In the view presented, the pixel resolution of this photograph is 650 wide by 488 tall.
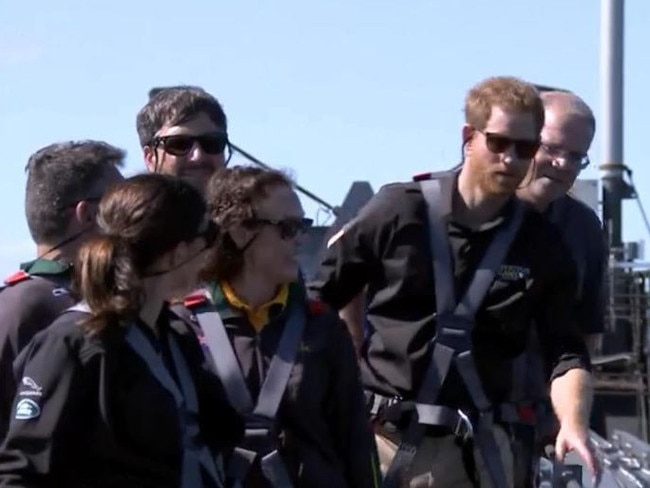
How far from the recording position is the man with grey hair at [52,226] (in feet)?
16.9

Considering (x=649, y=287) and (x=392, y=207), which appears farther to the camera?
(x=649, y=287)

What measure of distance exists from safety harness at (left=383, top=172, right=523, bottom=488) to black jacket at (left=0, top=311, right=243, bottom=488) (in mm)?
1530

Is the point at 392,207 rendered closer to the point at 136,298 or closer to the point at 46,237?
the point at 46,237

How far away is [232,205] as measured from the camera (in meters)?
5.40

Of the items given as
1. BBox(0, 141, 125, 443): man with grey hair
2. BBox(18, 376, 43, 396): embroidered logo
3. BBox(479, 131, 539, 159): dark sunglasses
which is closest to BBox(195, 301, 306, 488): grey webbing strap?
BBox(0, 141, 125, 443): man with grey hair

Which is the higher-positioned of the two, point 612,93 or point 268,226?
point 268,226

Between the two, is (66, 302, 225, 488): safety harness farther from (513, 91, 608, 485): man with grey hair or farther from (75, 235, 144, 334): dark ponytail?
(513, 91, 608, 485): man with grey hair

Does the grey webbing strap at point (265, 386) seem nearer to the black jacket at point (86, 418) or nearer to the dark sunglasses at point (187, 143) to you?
the black jacket at point (86, 418)

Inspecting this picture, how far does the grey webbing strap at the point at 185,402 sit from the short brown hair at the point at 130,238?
0.08m

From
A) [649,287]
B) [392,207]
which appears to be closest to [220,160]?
[392,207]

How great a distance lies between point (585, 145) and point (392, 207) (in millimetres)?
791

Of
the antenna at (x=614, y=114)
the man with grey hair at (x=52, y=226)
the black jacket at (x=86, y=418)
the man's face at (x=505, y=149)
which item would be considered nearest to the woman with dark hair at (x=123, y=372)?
the black jacket at (x=86, y=418)

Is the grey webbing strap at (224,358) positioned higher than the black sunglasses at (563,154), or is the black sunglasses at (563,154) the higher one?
the black sunglasses at (563,154)

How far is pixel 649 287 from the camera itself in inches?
632
